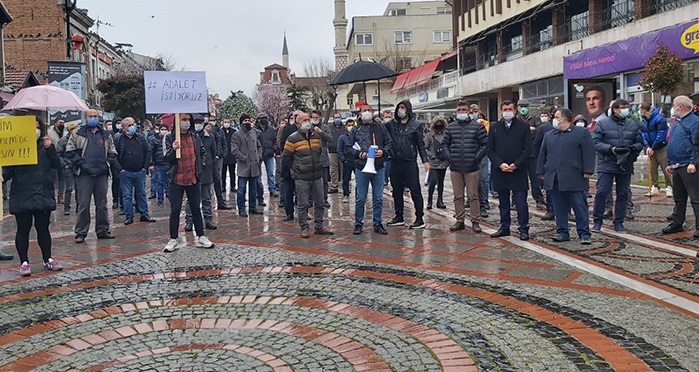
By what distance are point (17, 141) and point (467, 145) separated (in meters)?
5.81

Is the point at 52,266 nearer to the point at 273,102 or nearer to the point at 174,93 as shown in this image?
the point at 174,93

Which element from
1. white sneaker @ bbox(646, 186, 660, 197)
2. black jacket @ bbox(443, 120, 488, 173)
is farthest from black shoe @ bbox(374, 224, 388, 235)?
white sneaker @ bbox(646, 186, 660, 197)

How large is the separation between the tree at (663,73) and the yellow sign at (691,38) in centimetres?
184

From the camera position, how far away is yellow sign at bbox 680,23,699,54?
664 inches

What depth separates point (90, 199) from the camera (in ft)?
30.7

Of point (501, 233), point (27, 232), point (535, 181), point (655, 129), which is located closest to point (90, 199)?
point (27, 232)

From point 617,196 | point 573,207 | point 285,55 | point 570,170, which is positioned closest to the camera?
point 570,170

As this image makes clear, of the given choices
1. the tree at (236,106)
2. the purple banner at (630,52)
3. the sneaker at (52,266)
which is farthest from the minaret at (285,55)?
the sneaker at (52,266)

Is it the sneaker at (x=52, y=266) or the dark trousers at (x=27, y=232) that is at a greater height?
the dark trousers at (x=27, y=232)

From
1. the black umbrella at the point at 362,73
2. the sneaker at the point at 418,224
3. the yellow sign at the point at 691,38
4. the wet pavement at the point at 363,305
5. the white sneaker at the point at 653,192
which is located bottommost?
the wet pavement at the point at 363,305

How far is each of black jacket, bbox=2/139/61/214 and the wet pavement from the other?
786 millimetres

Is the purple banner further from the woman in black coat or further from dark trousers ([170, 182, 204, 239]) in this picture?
the woman in black coat

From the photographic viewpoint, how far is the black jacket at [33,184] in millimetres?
6871

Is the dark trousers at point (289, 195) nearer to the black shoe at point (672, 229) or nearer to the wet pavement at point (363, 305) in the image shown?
the wet pavement at point (363, 305)
